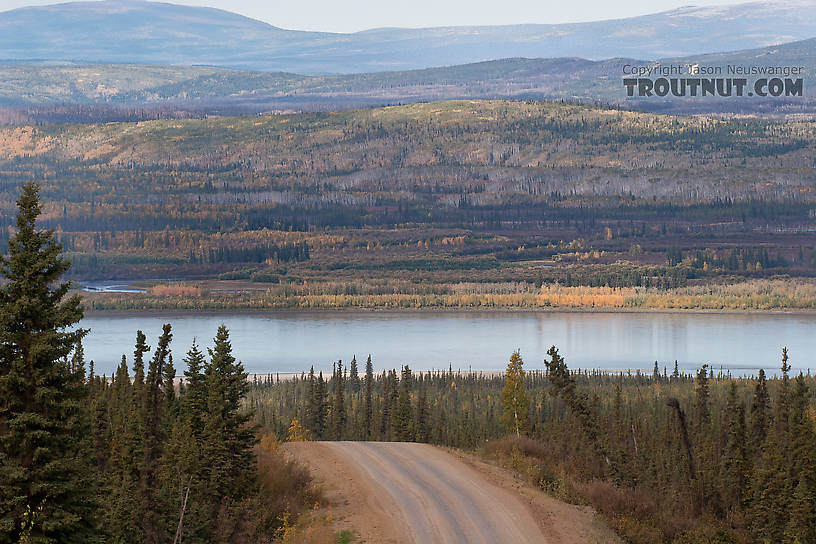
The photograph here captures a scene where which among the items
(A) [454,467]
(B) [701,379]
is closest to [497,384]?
(B) [701,379]

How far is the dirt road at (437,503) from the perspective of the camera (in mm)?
36219

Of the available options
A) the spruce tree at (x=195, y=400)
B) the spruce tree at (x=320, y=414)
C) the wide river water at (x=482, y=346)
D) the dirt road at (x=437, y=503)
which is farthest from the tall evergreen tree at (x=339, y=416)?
the spruce tree at (x=195, y=400)

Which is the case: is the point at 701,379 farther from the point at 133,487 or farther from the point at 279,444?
the point at 133,487

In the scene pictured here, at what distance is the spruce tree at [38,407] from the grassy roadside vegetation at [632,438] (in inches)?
662

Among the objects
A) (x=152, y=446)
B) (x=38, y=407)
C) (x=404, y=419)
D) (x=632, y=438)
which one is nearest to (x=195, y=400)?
(x=152, y=446)

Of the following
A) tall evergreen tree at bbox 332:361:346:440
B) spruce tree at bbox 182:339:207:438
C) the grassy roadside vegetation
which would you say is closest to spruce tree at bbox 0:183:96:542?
Result: spruce tree at bbox 182:339:207:438

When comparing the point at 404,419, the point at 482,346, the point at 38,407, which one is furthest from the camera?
the point at 482,346

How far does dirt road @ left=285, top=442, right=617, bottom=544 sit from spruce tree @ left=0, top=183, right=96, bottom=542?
956 centimetres

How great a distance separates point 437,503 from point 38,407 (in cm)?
1383

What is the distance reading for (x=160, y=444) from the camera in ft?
152

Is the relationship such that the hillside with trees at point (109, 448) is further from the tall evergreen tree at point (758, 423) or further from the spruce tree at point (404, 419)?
the tall evergreen tree at point (758, 423)

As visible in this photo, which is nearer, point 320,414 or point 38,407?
point 38,407

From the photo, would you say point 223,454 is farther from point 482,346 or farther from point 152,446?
point 482,346

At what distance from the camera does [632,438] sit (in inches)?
2899
